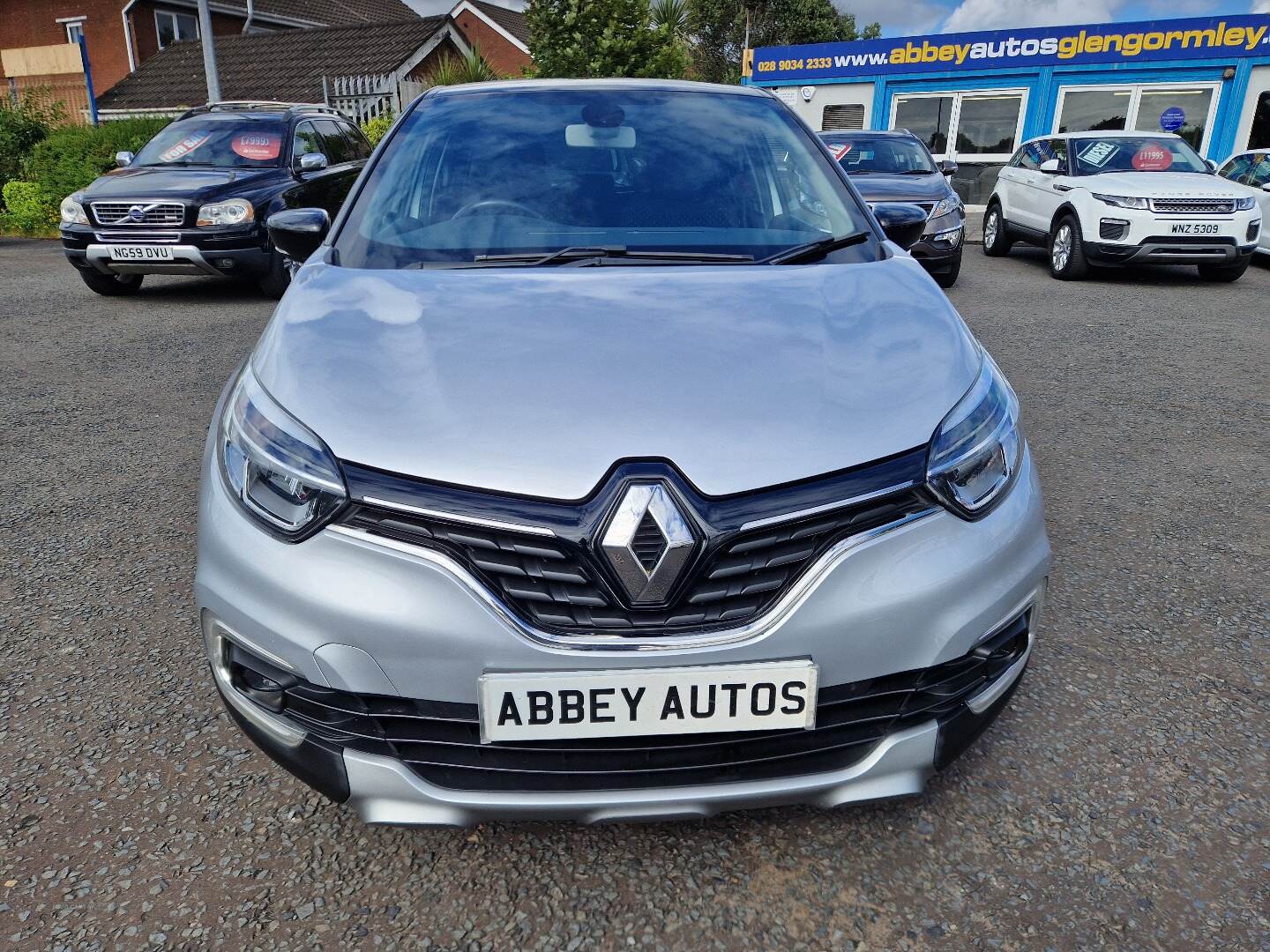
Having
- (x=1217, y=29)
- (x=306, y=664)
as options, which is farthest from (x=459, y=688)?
(x=1217, y=29)

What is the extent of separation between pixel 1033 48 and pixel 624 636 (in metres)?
20.4

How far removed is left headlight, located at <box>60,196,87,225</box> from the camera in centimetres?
785

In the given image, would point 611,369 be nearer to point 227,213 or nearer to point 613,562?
point 613,562

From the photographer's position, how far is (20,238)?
13.5 meters

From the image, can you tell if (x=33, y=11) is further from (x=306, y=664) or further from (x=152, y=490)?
(x=306, y=664)

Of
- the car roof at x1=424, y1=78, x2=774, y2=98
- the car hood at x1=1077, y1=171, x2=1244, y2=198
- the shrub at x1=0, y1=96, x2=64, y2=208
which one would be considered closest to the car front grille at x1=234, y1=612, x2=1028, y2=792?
the car roof at x1=424, y1=78, x2=774, y2=98

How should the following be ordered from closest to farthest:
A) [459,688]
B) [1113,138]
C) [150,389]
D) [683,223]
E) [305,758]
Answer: [459,688] → [305,758] → [683,223] → [150,389] → [1113,138]

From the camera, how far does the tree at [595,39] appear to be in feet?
59.8

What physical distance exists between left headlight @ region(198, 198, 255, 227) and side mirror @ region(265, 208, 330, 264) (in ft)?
17.8

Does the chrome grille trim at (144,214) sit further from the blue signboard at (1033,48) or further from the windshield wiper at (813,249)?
the blue signboard at (1033,48)

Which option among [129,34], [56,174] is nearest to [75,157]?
[56,174]

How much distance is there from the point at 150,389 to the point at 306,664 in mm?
4534

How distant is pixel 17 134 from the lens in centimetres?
1460

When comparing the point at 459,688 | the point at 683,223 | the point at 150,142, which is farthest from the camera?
the point at 150,142
